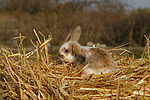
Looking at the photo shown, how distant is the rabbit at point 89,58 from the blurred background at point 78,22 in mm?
5563

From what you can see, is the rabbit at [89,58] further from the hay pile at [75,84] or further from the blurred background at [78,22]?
the blurred background at [78,22]

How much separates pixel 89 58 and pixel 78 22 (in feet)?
23.7

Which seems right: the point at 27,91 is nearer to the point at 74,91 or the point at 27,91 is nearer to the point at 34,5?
the point at 74,91

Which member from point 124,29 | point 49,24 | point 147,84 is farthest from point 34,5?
point 147,84

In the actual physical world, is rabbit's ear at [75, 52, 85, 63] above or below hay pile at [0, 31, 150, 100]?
above

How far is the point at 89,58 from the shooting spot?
1.94m

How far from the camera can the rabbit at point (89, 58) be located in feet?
5.80

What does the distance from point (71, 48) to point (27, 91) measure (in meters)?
0.75

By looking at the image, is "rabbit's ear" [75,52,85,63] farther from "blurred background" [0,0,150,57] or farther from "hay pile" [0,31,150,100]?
"blurred background" [0,0,150,57]

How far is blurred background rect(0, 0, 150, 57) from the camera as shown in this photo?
7961 mm

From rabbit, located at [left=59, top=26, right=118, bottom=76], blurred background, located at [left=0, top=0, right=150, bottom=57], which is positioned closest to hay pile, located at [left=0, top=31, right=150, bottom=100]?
rabbit, located at [left=59, top=26, right=118, bottom=76]

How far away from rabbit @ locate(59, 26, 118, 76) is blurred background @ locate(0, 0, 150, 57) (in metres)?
5.56

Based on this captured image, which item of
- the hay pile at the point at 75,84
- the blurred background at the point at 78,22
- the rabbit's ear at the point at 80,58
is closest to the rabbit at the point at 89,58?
the rabbit's ear at the point at 80,58

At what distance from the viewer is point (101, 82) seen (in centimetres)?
150
